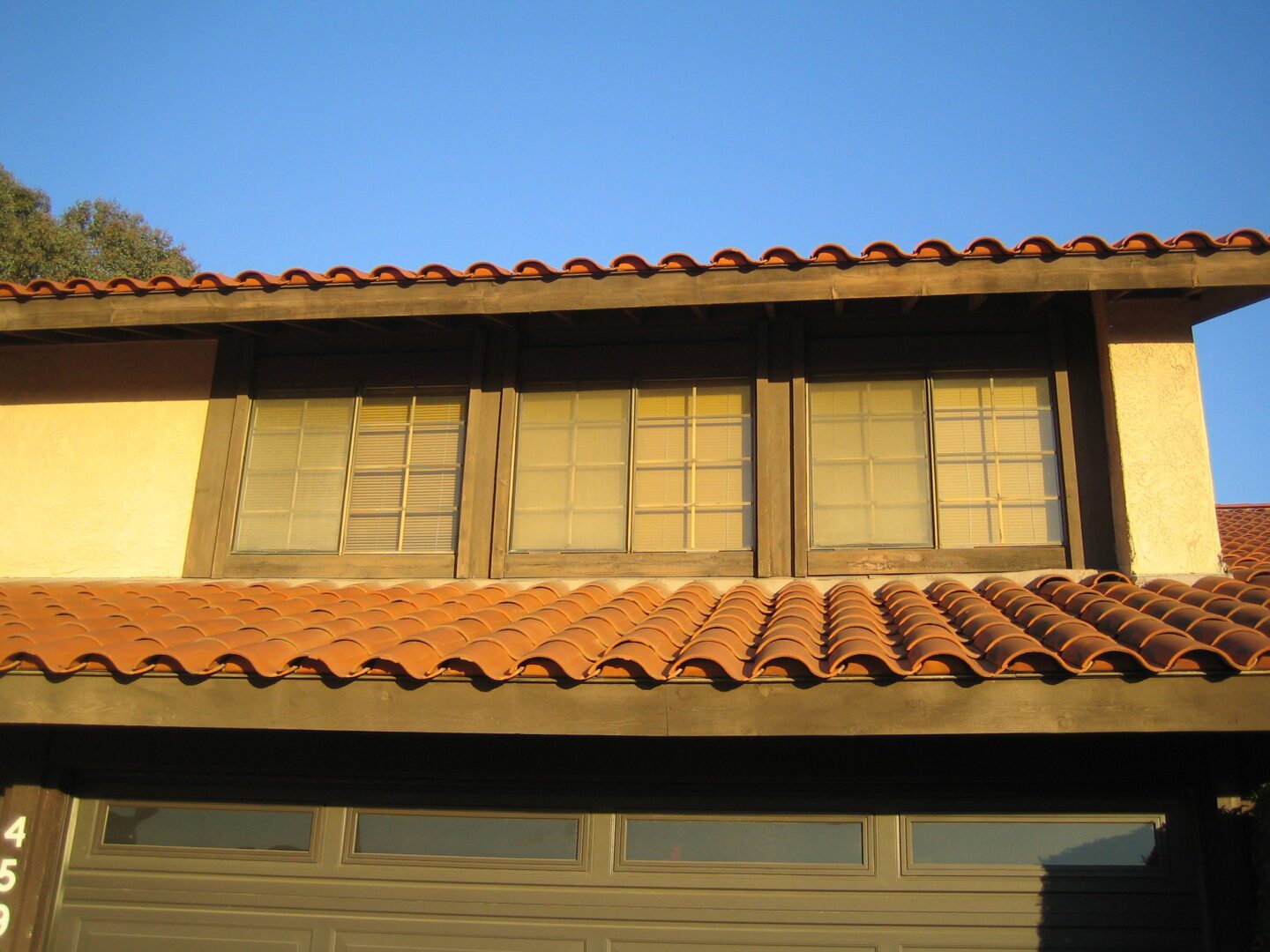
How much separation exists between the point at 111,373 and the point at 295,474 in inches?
63.6

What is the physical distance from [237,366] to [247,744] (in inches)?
120

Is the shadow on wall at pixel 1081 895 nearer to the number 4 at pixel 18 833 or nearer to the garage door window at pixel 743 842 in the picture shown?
the garage door window at pixel 743 842

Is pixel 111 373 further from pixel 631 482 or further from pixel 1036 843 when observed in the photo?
pixel 1036 843

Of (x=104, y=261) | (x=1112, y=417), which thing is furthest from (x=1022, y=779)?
(x=104, y=261)

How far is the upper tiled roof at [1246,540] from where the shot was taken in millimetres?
6453

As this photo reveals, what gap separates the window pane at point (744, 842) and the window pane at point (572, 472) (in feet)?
6.90

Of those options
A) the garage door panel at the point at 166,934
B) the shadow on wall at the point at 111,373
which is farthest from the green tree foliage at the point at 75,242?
the garage door panel at the point at 166,934

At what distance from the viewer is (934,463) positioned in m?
6.93

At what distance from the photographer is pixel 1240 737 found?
5.01m

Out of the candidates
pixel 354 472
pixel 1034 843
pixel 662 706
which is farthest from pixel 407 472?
pixel 1034 843

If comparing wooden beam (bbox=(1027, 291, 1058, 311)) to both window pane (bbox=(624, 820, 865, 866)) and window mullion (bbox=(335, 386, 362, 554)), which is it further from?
window mullion (bbox=(335, 386, 362, 554))

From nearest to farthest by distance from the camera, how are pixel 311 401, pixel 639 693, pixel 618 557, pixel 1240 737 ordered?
pixel 639 693, pixel 1240 737, pixel 618 557, pixel 311 401

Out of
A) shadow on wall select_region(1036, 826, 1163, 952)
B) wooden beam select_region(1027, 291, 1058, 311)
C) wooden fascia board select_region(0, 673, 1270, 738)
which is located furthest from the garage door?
wooden beam select_region(1027, 291, 1058, 311)

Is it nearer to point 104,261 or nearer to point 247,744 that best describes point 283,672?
point 247,744
